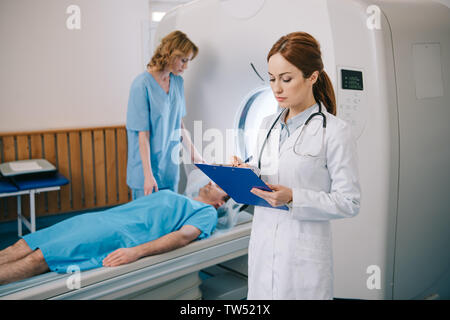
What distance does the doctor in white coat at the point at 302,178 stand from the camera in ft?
3.51

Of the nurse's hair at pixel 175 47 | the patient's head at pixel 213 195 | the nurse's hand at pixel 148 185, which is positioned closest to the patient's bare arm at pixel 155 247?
the patient's head at pixel 213 195

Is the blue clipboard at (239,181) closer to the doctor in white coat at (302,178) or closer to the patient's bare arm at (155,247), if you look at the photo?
the doctor in white coat at (302,178)

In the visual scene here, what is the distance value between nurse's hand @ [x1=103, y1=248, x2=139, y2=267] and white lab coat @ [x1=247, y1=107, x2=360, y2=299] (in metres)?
0.64

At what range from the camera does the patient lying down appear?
1612 millimetres

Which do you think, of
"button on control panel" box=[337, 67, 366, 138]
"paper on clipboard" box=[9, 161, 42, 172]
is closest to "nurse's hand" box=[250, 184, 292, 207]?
"button on control panel" box=[337, 67, 366, 138]

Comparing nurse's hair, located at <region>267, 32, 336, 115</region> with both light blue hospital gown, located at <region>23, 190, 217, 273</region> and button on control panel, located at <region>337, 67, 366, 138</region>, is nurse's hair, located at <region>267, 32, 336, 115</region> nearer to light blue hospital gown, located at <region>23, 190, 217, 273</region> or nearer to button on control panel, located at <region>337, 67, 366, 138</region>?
button on control panel, located at <region>337, 67, 366, 138</region>

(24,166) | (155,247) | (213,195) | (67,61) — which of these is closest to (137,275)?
(155,247)

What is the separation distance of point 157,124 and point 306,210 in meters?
1.39

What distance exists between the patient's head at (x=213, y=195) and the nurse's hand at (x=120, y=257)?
59 centimetres

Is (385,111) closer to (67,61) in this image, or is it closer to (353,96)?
(353,96)
